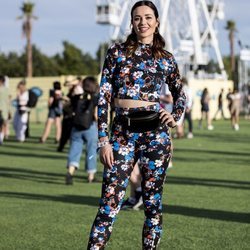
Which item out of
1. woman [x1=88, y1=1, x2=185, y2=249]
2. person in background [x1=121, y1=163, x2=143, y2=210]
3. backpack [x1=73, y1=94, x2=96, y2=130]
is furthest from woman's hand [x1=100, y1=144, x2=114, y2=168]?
backpack [x1=73, y1=94, x2=96, y2=130]

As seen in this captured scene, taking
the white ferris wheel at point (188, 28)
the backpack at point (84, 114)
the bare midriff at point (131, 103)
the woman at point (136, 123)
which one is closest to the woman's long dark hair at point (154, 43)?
the woman at point (136, 123)

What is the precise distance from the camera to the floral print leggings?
567 centimetres

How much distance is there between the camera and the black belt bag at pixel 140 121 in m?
5.72

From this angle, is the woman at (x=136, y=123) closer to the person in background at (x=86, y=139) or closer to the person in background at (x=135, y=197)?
the person in background at (x=135, y=197)

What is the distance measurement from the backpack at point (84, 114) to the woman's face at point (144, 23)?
780 cm

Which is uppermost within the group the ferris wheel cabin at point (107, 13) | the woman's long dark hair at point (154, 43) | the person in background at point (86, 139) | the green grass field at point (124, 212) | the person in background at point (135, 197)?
the ferris wheel cabin at point (107, 13)

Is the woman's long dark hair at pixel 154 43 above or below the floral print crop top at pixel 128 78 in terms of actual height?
above

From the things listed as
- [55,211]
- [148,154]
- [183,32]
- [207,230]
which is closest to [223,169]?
[55,211]

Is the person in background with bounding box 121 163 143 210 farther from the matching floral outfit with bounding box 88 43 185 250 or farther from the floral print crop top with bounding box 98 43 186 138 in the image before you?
the floral print crop top with bounding box 98 43 186 138

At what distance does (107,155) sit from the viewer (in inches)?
221

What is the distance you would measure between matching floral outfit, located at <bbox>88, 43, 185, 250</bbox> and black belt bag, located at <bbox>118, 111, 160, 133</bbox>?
3 cm

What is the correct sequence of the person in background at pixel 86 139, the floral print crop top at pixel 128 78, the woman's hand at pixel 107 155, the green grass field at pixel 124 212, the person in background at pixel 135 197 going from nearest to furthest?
the woman's hand at pixel 107 155 < the floral print crop top at pixel 128 78 < the green grass field at pixel 124 212 < the person in background at pixel 135 197 < the person in background at pixel 86 139

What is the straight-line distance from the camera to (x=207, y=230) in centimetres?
848

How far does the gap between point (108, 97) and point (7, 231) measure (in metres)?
3.14
